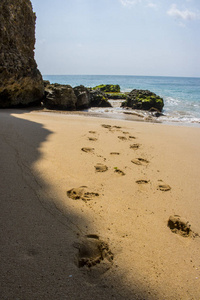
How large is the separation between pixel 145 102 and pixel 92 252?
1138cm

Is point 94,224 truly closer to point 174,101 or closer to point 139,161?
point 139,161

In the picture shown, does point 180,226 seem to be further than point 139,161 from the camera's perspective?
No

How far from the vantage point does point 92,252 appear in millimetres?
1444

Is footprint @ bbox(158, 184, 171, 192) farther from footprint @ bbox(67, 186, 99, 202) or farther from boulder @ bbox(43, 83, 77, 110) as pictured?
boulder @ bbox(43, 83, 77, 110)

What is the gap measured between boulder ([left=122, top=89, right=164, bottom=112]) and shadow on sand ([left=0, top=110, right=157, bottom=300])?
1061 cm

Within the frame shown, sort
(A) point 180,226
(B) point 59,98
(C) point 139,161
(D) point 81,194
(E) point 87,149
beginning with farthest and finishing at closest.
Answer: (B) point 59,98
(E) point 87,149
(C) point 139,161
(D) point 81,194
(A) point 180,226

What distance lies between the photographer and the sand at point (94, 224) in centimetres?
123

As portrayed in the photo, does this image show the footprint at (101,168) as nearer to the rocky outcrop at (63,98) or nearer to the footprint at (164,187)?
the footprint at (164,187)

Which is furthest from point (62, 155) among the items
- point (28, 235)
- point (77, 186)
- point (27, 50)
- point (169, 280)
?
point (27, 50)

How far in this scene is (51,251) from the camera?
139 centimetres

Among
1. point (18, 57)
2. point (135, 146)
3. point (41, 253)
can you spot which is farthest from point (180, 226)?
point (18, 57)

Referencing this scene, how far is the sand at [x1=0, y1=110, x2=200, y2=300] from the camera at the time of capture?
1.23 meters

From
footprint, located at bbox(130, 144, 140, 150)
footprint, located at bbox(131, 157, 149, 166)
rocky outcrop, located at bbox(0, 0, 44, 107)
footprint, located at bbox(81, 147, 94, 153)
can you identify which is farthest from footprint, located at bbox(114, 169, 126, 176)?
rocky outcrop, located at bbox(0, 0, 44, 107)

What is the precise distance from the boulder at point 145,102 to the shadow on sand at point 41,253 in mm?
10609
